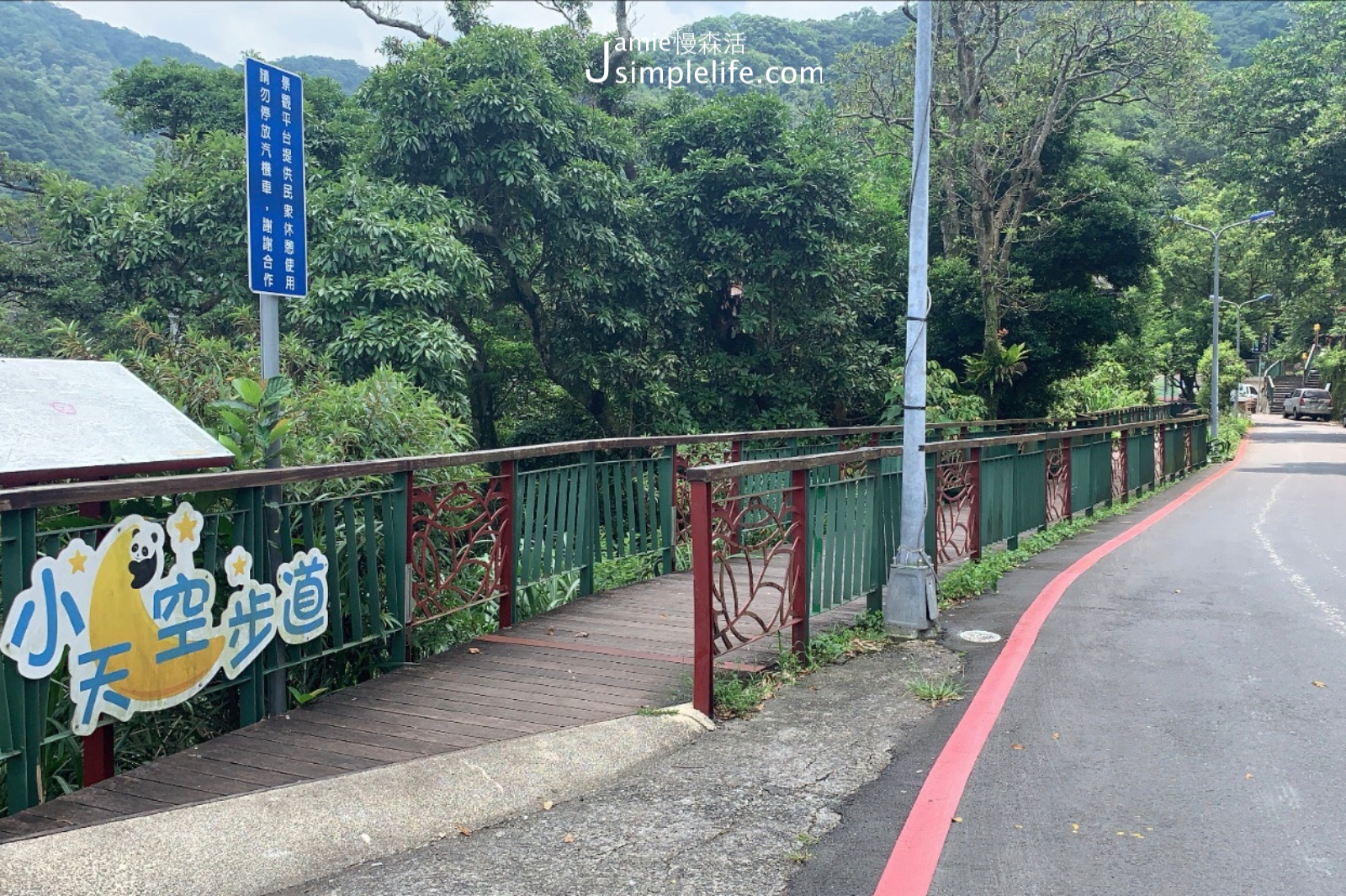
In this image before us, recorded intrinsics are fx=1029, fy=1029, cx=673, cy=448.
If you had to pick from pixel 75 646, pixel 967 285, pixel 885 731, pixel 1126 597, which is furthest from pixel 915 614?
pixel 967 285

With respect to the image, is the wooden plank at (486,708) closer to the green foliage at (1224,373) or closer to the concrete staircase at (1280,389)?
the green foliage at (1224,373)

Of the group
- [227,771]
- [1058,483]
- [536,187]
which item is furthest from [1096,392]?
[227,771]

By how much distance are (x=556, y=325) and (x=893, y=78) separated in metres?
10.6

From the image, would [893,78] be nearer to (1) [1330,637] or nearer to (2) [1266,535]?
(2) [1266,535]

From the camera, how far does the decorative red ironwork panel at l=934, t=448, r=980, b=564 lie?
8461mm

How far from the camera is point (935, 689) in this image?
5480 mm

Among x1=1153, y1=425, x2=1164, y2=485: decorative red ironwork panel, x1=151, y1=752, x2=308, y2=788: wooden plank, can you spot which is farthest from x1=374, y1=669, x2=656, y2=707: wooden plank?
x1=1153, y1=425, x2=1164, y2=485: decorative red ironwork panel

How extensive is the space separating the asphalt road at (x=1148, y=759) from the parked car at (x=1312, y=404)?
60239 millimetres

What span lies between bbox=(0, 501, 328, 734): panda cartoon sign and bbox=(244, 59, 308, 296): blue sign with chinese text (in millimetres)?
1344

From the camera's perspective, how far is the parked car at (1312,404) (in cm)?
5972

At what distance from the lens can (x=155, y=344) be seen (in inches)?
441

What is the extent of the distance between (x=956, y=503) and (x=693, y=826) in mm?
5625

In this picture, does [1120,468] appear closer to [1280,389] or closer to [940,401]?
[940,401]

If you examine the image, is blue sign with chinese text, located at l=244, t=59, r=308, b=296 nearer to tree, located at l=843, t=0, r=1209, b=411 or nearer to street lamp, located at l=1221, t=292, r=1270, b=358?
tree, located at l=843, t=0, r=1209, b=411
